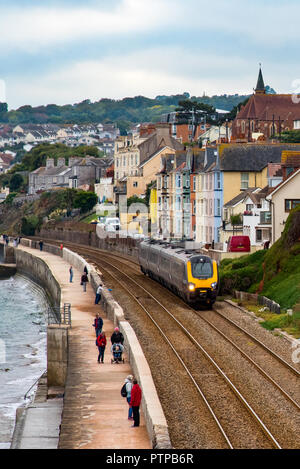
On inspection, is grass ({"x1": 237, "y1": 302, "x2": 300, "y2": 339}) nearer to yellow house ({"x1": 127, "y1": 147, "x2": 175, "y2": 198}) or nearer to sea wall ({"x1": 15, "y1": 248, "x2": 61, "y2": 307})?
sea wall ({"x1": 15, "y1": 248, "x2": 61, "y2": 307})

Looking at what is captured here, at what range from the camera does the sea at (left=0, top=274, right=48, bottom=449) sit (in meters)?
34.8

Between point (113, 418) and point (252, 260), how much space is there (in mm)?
29781

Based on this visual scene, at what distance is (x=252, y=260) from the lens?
52.2m

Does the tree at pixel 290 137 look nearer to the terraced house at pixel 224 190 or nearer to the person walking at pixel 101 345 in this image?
the terraced house at pixel 224 190

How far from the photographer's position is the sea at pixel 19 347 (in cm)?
3484

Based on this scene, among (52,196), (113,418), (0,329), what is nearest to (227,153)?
(0,329)

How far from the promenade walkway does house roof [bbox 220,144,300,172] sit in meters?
34.6

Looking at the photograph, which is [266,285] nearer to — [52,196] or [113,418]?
[113,418]

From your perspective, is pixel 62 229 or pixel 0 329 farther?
pixel 62 229

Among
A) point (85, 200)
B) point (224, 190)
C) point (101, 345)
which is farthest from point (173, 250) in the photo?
point (85, 200)

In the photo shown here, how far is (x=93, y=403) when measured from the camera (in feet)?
82.5

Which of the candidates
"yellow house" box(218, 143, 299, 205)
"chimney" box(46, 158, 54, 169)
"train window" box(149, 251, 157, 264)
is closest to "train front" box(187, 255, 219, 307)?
"train window" box(149, 251, 157, 264)

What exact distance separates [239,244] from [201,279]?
16984 millimetres

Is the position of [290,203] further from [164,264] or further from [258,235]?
[164,264]
